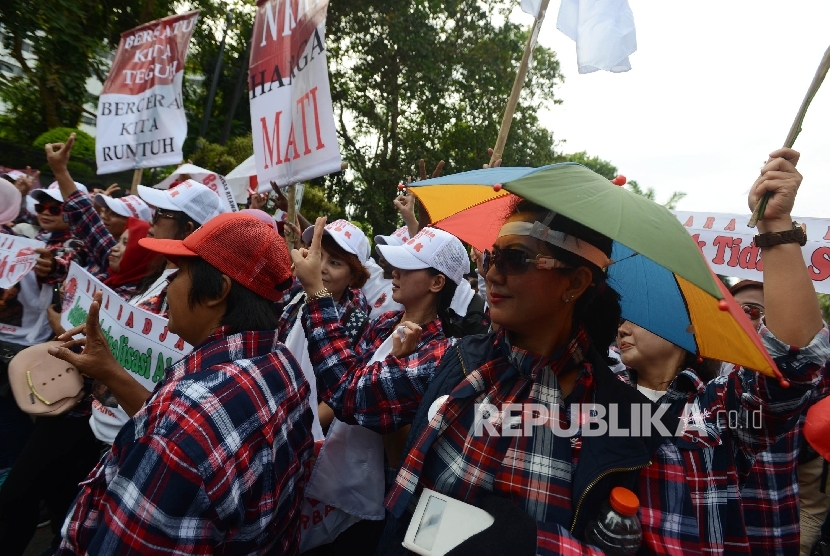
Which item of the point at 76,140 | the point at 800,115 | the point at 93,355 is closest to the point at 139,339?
the point at 93,355

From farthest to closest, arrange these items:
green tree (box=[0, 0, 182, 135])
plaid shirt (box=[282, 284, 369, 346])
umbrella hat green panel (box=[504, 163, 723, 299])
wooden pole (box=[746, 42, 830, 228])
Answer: green tree (box=[0, 0, 182, 135]) → plaid shirt (box=[282, 284, 369, 346]) → wooden pole (box=[746, 42, 830, 228]) → umbrella hat green panel (box=[504, 163, 723, 299])

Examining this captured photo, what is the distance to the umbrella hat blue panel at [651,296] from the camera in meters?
1.53

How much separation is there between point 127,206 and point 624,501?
13.4 feet

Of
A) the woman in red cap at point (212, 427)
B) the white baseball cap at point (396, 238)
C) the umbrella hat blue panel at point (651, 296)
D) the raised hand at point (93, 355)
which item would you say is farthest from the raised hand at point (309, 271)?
the white baseball cap at point (396, 238)

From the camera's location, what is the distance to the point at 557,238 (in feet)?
4.71

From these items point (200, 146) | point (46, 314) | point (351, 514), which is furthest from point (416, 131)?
point (351, 514)

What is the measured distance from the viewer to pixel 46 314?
3.53 m

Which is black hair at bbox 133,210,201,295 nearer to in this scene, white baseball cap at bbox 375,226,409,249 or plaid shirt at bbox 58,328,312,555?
white baseball cap at bbox 375,226,409,249

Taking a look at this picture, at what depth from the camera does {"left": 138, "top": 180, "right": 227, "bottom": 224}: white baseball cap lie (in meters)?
3.03

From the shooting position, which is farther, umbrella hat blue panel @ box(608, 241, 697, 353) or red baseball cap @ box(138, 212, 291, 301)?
red baseball cap @ box(138, 212, 291, 301)

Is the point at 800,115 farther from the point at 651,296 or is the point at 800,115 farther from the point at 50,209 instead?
the point at 50,209

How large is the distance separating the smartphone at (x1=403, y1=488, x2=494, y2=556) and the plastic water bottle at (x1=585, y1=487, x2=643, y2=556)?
256 millimetres

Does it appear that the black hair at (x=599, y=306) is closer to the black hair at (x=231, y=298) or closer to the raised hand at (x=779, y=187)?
the raised hand at (x=779, y=187)

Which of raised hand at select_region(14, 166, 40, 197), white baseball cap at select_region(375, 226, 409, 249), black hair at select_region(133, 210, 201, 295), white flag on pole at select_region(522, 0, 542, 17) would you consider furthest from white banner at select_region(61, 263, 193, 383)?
raised hand at select_region(14, 166, 40, 197)
